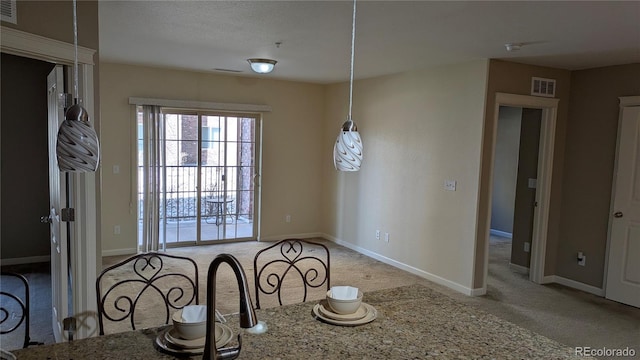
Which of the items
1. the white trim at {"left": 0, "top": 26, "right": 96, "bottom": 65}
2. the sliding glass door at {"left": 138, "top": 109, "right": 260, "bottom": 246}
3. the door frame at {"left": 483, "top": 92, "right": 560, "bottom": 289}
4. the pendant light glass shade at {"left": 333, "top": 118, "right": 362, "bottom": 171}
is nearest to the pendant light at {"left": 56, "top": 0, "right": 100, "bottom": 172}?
the pendant light glass shade at {"left": 333, "top": 118, "right": 362, "bottom": 171}

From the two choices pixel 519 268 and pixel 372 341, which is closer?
pixel 372 341

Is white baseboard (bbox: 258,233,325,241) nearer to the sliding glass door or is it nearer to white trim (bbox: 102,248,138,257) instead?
the sliding glass door

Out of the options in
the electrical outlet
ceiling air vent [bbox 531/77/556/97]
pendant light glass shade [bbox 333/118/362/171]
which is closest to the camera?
pendant light glass shade [bbox 333/118/362/171]

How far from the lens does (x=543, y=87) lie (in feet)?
16.0

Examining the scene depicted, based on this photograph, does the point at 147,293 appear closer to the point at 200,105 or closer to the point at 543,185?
the point at 200,105

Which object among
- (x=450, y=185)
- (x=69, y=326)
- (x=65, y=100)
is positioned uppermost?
(x=65, y=100)

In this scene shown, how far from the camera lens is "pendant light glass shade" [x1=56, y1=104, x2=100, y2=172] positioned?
148cm

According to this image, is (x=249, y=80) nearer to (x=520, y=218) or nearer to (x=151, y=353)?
(x=520, y=218)

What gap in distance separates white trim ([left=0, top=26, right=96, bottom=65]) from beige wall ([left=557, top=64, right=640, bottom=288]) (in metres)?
4.89

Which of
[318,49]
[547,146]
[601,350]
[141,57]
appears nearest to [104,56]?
[141,57]

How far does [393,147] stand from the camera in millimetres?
5754

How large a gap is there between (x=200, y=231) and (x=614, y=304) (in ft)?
17.1

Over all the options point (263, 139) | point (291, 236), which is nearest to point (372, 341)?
point (263, 139)

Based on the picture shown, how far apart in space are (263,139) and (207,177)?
103cm
